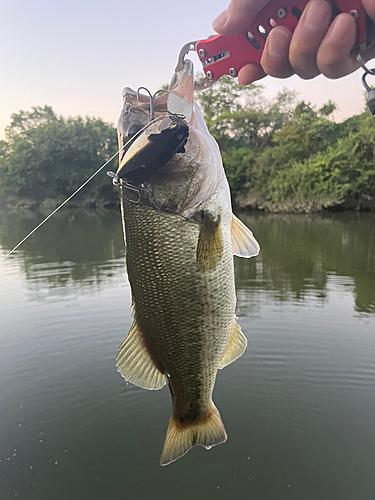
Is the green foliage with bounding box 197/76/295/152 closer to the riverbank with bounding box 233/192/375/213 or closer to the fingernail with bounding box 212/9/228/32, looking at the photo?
the riverbank with bounding box 233/192/375/213

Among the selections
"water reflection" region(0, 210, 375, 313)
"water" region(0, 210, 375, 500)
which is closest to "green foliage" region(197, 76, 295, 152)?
"water reflection" region(0, 210, 375, 313)

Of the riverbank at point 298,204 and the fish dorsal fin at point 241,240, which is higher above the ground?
the riverbank at point 298,204

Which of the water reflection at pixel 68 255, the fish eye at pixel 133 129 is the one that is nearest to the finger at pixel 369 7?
the fish eye at pixel 133 129

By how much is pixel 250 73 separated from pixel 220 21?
413 millimetres

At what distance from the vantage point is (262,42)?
2344 mm

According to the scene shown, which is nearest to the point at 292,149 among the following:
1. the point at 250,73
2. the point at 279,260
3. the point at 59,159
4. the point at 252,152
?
the point at 252,152

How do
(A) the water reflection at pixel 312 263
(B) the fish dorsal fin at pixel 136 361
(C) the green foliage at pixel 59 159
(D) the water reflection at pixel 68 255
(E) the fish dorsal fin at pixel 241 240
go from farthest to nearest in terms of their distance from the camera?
(C) the green foliage at pixel 59 159
(D) the water reflection at pixel 68 255
(A) the water reflection at pixel 312 263
(E) the fish dorsal fin at pixel 241 240
(B) the fish dorsal fin at pixel 136 361

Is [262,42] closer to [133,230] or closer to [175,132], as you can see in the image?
[175,132]

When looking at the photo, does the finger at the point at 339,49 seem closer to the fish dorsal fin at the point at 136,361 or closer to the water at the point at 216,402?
the fish dorsal fin at the point at 136,361

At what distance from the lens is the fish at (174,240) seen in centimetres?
168

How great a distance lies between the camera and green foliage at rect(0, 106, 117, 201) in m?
47.9

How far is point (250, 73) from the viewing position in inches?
98.7

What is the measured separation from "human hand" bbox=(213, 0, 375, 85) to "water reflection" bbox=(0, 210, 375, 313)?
7841 mm

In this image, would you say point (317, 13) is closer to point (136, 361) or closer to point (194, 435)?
point (136, 361)
